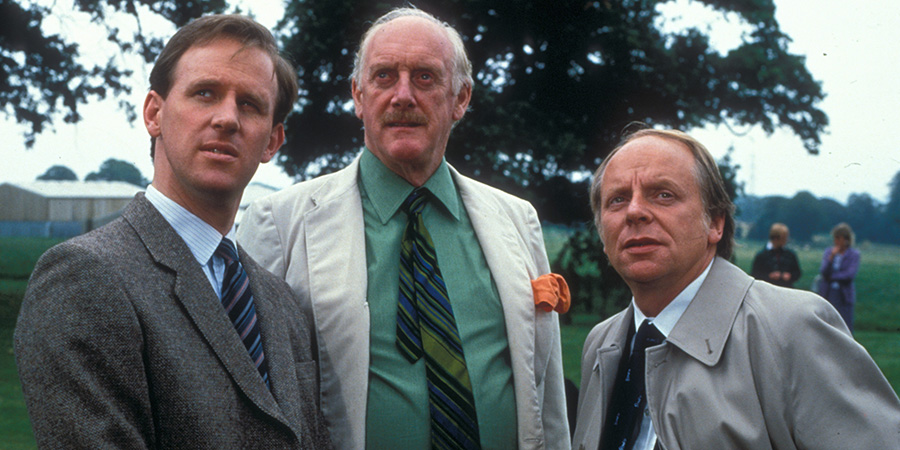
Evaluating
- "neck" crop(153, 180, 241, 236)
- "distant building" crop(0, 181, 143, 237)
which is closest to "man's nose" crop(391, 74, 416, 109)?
"neck" crop(153, 180, 241, 236)

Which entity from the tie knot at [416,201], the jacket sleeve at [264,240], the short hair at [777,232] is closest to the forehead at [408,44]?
the tie knot at [416,201]

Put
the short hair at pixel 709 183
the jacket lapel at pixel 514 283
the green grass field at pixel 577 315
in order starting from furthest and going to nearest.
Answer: the green grass field at pixel 577 315
the jacket lapel at pixel 514 283
the short hair at pixel 709 183

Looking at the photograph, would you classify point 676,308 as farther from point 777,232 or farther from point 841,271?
point 841,271

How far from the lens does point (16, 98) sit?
9.98m

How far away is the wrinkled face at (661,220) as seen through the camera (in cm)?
236

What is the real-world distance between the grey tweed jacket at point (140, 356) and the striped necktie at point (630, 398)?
3.32 feet

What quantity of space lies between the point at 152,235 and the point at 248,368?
0.43 metres

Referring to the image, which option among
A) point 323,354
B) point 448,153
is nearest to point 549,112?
point 448,153

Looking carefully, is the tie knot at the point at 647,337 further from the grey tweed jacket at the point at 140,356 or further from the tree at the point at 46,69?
the tree at the point at 46,69

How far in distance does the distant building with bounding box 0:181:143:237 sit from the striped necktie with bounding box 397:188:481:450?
297 inches

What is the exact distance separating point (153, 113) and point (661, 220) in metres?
1.62

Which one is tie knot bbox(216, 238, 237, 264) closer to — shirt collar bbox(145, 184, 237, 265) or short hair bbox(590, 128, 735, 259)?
shirt collar bbox(145, 184, 237, 265)

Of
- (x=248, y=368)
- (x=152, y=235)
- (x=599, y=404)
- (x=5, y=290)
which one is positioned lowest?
(x=5, y=290)

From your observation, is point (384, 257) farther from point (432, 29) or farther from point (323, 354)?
point (432, 29)
